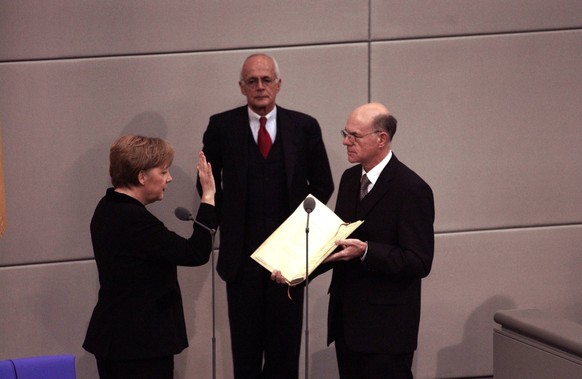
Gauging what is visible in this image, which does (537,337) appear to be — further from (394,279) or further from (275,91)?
(275,91)

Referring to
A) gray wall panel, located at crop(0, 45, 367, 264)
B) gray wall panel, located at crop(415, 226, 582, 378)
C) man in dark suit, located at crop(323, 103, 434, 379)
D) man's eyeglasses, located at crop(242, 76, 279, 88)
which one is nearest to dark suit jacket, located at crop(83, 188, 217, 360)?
man in dark suit, located at crop(323, 103, 434, 379)

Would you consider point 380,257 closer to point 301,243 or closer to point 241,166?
point 301,243

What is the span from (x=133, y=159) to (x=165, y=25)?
1720 millimetres

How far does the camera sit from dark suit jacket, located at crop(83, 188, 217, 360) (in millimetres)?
3082

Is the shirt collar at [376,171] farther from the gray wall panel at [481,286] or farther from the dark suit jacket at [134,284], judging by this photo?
the gray wall panel at [481,286]

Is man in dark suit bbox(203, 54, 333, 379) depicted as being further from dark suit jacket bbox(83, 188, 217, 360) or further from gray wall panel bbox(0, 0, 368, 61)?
dark suit jacket bbox(83, 188, 217, 360)

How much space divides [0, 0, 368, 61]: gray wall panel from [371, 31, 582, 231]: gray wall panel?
1.16 ft

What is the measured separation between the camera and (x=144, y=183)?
10.4 ft

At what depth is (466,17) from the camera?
4.91 metres

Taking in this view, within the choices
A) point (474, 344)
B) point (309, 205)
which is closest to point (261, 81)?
point (309, 205)

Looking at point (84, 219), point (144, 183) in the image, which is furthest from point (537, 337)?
point (84, 219)

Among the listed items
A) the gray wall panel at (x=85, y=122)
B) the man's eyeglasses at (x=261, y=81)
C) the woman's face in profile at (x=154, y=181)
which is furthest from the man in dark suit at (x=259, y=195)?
the woman's face in profile at (x=154, y=181)

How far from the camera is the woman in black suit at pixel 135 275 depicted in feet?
10.1

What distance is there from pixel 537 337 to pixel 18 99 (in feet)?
9.35
